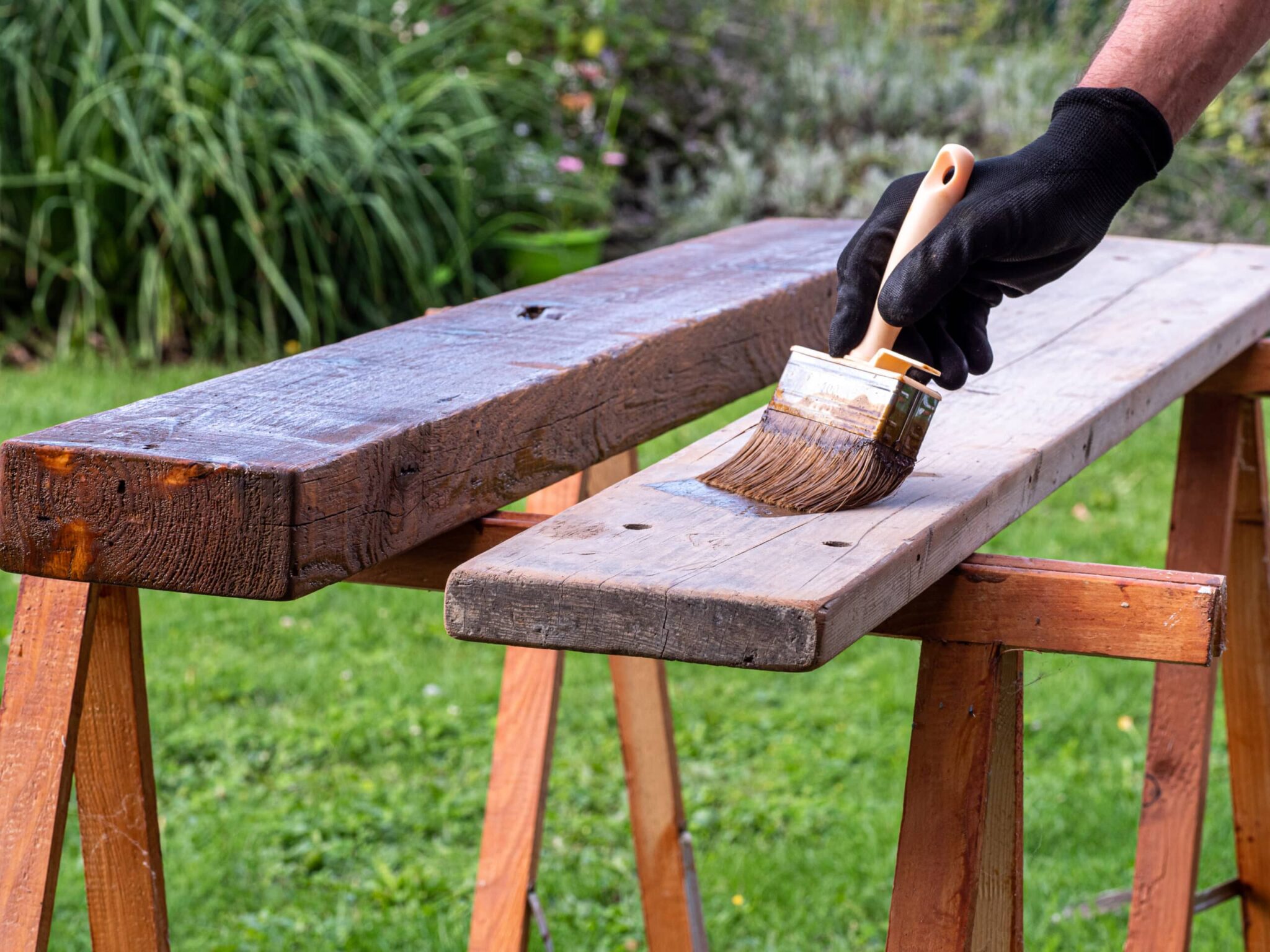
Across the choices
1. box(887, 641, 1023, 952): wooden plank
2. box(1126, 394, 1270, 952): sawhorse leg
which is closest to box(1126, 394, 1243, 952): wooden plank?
box(1126, 394, 1270, 952): sawhorse leg

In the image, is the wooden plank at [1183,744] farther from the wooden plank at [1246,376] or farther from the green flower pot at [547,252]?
the green flower pot at [547,252]

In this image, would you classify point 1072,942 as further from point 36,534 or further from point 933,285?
point 36,534

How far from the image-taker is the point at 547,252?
5703mm

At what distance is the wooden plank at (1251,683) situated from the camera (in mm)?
2516

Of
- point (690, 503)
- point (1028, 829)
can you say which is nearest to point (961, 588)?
point (690, 503)

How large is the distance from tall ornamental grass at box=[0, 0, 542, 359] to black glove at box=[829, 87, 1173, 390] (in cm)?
372

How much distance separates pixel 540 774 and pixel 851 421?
105 cm

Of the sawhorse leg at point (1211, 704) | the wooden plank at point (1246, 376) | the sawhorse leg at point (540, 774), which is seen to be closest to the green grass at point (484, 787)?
the sawhorse leg at point (1211, 704)

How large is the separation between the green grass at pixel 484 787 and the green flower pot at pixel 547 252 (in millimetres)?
1953

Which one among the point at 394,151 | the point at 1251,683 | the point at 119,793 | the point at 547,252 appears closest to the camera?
the point at 119,793

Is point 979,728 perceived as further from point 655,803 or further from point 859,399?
point 655,803

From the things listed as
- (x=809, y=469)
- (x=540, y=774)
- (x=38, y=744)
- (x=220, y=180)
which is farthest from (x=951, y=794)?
(x=220, y=180)

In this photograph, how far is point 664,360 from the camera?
5.78 ft

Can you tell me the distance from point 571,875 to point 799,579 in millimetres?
2059
